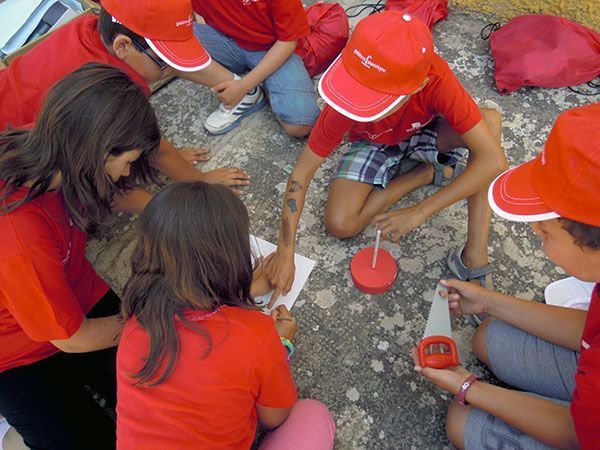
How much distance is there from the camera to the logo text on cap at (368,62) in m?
1.37

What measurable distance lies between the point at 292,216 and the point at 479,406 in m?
0.84

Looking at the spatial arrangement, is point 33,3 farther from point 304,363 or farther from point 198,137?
point 304,363

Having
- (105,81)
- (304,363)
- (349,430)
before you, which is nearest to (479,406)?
(349,430)

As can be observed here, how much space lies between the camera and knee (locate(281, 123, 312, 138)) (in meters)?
2.14

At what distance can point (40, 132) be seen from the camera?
3.95 feet

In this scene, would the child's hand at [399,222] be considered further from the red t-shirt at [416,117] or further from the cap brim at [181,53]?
the cap brim at [181,53]

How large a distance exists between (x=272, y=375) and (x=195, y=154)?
1281mm

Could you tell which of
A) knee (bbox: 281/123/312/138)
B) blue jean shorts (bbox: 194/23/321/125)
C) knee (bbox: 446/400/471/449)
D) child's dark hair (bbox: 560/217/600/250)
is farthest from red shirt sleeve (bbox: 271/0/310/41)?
knee (bbox: 446/400/471/449)

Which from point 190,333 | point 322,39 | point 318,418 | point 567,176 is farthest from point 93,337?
point 322,39

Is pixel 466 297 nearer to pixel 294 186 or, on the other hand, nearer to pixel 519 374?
pixel 519 374

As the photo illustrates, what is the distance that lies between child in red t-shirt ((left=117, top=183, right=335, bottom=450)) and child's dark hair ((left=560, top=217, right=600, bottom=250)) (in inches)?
25.9

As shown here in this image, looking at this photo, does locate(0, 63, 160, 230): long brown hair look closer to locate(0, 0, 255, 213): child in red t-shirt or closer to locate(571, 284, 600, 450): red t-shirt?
locate(0, 0, 255, 213): child in red t-shirt

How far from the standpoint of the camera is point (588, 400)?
0.94 m

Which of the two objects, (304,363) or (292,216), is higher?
(292,216)
